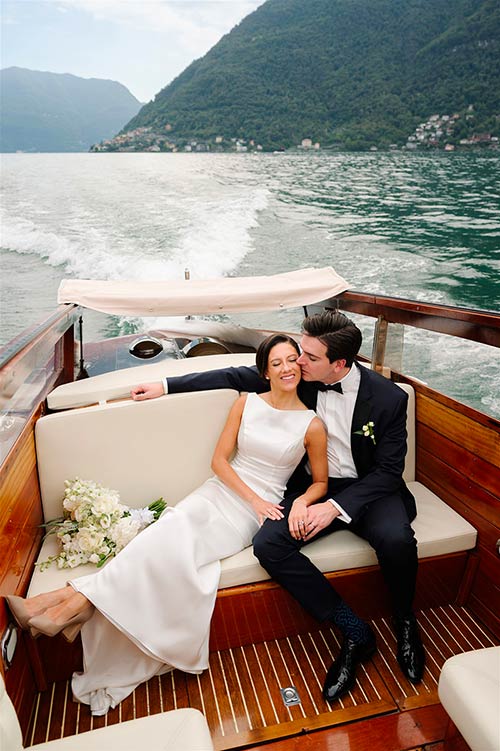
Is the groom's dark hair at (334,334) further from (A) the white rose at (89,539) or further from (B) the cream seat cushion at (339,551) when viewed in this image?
(A) the white rose at (89,539)

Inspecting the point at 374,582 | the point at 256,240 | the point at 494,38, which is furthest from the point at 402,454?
the point at 494,38

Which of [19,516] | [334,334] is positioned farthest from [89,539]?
[334,334]

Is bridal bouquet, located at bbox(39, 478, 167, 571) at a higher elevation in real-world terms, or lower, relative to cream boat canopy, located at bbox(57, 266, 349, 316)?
A: lower

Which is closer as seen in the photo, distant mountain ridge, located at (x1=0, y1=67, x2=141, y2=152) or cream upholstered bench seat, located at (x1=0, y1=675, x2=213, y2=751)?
cream upholstered bench seat, located at (x1=0, y1=675, x2=213, y2=751)

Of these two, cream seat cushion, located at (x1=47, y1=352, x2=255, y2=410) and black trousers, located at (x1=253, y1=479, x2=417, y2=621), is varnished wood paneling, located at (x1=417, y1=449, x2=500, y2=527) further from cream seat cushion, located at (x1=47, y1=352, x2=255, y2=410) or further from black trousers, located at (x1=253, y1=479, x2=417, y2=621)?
cream seat cushion, located at (x1=47, y1=352, x2=255, y2=410)

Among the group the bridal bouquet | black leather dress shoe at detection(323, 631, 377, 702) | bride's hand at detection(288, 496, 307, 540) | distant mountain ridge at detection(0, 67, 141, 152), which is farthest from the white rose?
distant mountain ridge at detection(0, 67, 141, 152)

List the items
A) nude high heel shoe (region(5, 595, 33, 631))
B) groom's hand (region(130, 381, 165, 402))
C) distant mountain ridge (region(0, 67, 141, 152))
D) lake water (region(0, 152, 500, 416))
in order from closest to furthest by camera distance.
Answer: nude high heel shoe (region(5, 595, 33, 631)) < groom's hand (region(130, 381, 165, 402)) < lake water (region(0, 152, 500, 416)) < distant mountain ridge (region(0, 67, 141, 152))

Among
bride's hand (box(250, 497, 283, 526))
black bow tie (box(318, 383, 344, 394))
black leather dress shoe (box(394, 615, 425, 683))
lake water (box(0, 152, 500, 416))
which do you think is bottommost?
lake water (box(0, 152, 500, 416))

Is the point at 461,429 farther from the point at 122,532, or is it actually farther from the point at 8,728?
the point at 8,728

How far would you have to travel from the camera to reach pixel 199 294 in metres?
2.46

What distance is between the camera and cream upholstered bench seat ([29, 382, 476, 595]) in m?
1.86

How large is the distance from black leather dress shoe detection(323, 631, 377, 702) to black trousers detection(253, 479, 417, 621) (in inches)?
4.6

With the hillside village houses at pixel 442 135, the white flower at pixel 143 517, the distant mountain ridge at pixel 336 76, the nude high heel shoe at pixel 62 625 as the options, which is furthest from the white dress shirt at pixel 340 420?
the hillside village houses at pixel 442 135

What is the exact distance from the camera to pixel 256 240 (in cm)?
1134
